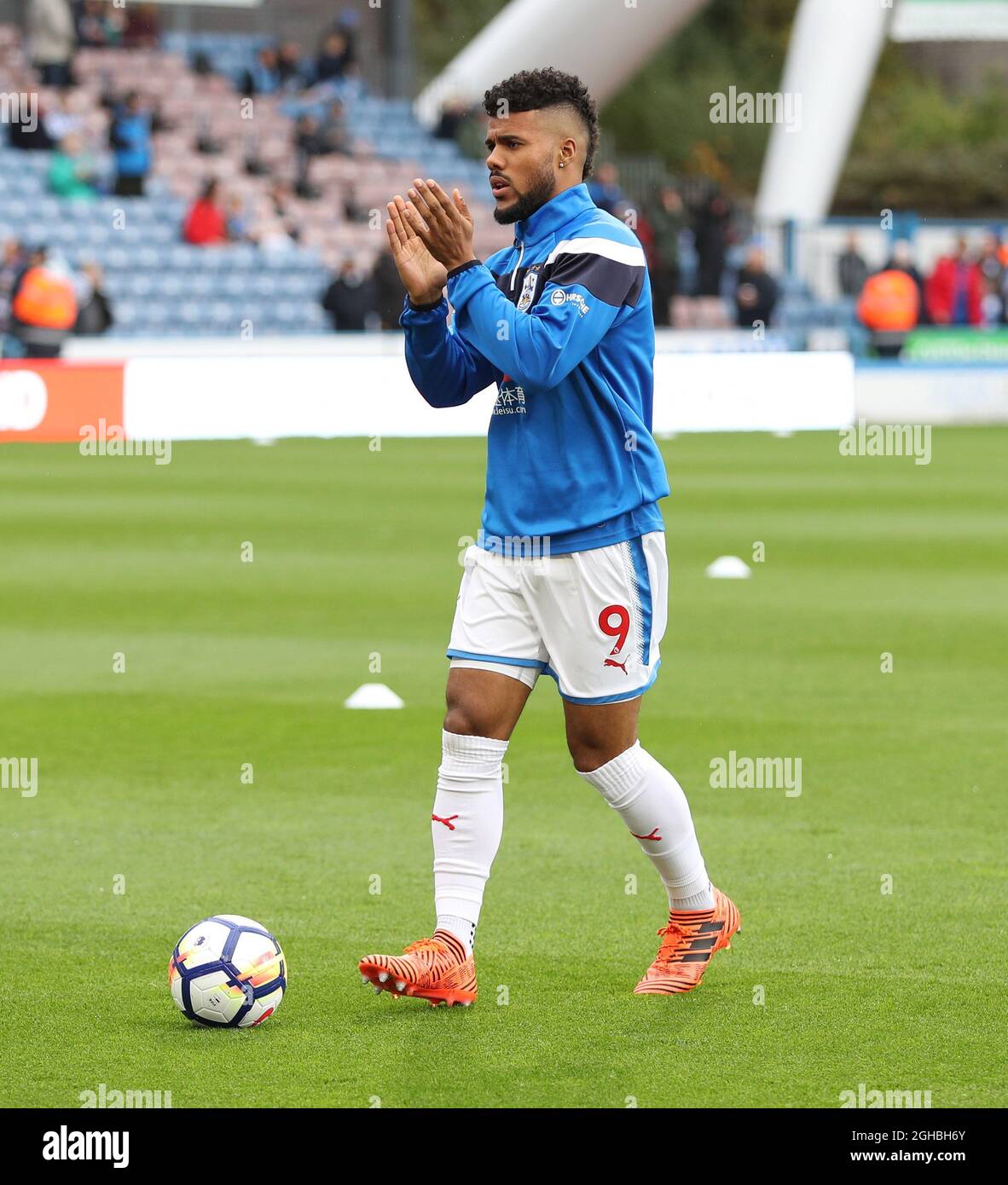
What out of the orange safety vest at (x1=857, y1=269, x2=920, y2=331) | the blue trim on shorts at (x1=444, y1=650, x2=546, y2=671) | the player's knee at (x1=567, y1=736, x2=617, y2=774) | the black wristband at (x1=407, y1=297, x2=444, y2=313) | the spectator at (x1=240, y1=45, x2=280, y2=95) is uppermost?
the spectator at (x1=240, y1=45, x2=280, y2=95)

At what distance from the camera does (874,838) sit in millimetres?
7859

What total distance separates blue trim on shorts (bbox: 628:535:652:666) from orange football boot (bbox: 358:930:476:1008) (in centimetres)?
87

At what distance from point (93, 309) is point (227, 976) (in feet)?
81.4

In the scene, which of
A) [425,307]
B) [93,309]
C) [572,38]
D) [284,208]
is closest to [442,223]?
[425,307]

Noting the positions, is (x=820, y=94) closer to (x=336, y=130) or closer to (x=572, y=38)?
(x=572, y=38)

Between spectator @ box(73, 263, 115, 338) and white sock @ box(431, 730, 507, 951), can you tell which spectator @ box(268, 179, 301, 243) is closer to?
spectator @ box(73, 263, 115, 338)

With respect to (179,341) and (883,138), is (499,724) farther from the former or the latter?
(883,138)

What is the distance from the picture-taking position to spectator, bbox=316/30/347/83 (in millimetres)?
40031

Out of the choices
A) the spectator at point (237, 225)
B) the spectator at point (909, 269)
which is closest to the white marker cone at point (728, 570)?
the spectator at point (909, 269)

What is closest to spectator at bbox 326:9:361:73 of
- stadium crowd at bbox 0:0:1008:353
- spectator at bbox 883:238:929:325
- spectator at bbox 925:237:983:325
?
stadium crowd at bbox 0:0:1008:353

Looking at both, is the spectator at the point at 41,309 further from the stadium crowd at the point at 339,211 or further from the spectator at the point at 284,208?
the spectator at the point at 284,208

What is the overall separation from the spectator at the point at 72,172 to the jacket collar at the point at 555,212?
28.7 metres

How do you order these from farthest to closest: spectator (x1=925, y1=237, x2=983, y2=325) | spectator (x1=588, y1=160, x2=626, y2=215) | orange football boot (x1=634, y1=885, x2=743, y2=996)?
spectator (x1=925, y1=237, x2=983, y2=325) < spectator (x1=588, y1=160, x2=626, y2=215) < orange football boot (x1=634, y1=885, x2=743, y2=996)
